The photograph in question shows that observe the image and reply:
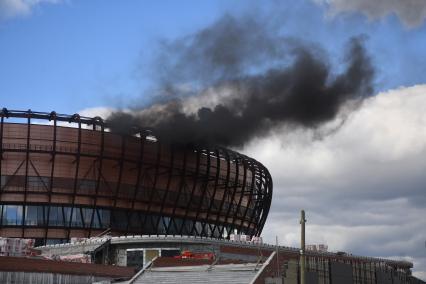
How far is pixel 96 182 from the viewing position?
90062 millimetres

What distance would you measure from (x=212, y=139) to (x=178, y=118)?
557cm

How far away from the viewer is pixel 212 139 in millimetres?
95812

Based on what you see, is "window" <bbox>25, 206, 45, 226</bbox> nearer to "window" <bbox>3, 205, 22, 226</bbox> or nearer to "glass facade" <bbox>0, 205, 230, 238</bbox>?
"glass facade" <bbox>0, 205, 230, 238</bbox>

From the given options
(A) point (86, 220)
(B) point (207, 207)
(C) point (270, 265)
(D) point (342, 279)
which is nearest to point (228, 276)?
(C) point (270, 265)

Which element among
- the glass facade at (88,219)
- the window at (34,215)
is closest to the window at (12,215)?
the glass facade at (88,219)

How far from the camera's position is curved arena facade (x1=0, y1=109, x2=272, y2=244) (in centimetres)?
8706

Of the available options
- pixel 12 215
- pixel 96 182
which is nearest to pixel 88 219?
pixel 96 182

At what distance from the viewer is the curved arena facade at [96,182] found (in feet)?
286

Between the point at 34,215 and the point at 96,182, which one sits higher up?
the point at 96,182

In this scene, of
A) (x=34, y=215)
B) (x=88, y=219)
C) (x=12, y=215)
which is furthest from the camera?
(x=88, y=219)

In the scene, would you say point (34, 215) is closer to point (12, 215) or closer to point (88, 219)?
point (12, 215)

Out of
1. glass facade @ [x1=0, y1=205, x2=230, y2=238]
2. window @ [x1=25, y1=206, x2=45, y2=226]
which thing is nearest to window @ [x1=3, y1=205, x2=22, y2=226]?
glass facade @ [x1=0, y1=205, x2=230, y2=238]

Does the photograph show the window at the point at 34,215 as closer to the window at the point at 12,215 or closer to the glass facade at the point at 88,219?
the glass facade at the point at 88,219

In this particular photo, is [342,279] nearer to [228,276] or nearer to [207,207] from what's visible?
[228,276]
